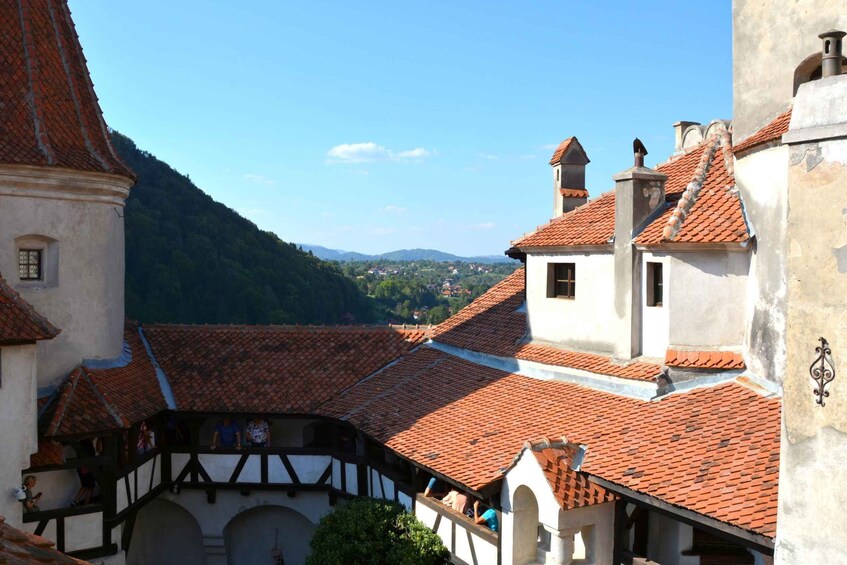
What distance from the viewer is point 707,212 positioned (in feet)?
50.0

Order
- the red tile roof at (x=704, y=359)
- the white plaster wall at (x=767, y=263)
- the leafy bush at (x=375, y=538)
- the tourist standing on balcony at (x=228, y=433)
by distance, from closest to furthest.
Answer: the white plaster wall at (x=767, y=263), the red tile roof at (x=704, y=359), the leafy bush at (x=375, y=538), the tourist standing on balcony at (x=228, y=433)

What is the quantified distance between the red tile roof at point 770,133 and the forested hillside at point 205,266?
34.7 m

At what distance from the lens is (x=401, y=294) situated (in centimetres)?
10231

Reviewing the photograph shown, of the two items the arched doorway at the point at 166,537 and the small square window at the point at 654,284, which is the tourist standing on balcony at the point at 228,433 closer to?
the arched doorway at the point at 166,537

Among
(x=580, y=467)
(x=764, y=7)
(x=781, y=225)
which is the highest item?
(x=764, y=7)

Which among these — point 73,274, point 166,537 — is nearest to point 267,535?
point 166,537

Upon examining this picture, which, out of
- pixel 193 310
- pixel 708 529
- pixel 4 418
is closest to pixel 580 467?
pixel 708 529

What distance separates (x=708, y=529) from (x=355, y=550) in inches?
289

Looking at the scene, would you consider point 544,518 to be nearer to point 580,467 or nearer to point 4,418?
point 580,467

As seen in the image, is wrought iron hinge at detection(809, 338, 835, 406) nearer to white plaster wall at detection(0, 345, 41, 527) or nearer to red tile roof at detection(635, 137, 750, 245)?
red tile roof at detection(635, 137, 750, 245)

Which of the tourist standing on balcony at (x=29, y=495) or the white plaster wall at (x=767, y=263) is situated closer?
the white plaster wall at (x=767, y=263)

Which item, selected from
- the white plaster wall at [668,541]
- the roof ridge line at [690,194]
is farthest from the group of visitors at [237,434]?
the roof ridge line at [690,194]

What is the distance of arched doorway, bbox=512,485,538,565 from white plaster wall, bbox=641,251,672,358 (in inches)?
147

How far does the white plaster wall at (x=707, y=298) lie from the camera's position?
14.8 meters
